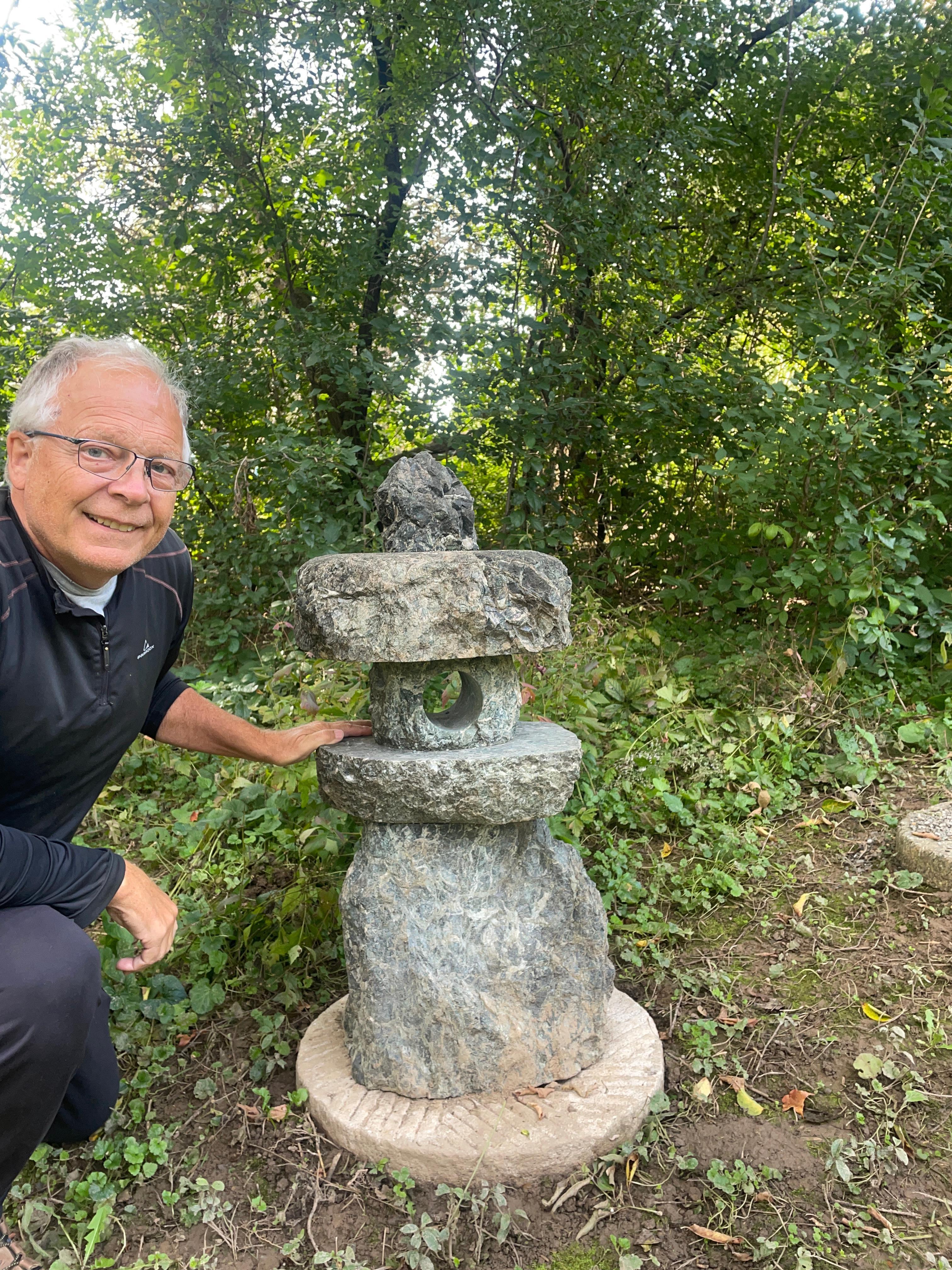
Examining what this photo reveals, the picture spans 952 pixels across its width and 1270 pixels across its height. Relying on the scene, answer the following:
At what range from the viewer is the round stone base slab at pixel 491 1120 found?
2238 millimetres

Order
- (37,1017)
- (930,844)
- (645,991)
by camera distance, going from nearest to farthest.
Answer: (37,1017), (645,991), (930,844)

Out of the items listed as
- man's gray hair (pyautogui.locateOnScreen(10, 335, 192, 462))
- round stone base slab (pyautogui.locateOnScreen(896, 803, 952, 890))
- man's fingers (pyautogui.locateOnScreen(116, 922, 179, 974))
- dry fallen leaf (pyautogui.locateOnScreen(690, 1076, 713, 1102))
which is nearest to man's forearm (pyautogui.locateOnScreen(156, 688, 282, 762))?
man's fingers (pyautogui.locateOnScreen(116, 922, 179, 974))

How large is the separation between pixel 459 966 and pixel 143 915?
85 centimetres

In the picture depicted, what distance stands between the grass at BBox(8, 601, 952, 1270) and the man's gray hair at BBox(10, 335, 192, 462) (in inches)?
60.5

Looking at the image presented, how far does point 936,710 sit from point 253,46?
474 centimetres

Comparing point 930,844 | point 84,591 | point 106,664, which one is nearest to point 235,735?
point 106,664

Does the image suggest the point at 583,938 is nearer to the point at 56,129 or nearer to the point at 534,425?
the point at 534,425

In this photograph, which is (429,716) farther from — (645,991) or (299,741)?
(645,991)

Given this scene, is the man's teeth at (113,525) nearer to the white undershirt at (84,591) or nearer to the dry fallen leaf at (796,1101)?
the white undershirt at (84,591)

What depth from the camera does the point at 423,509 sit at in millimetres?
2518

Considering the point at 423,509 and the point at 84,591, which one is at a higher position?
the point at 423,509

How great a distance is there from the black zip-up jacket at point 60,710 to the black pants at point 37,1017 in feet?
0.22

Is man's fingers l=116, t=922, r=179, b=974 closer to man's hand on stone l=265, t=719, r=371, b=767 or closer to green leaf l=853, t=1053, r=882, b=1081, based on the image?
man's hand on stone l=265, t=719, r=371, b=767

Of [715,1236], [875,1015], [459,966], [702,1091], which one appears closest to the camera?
[715,1236]
